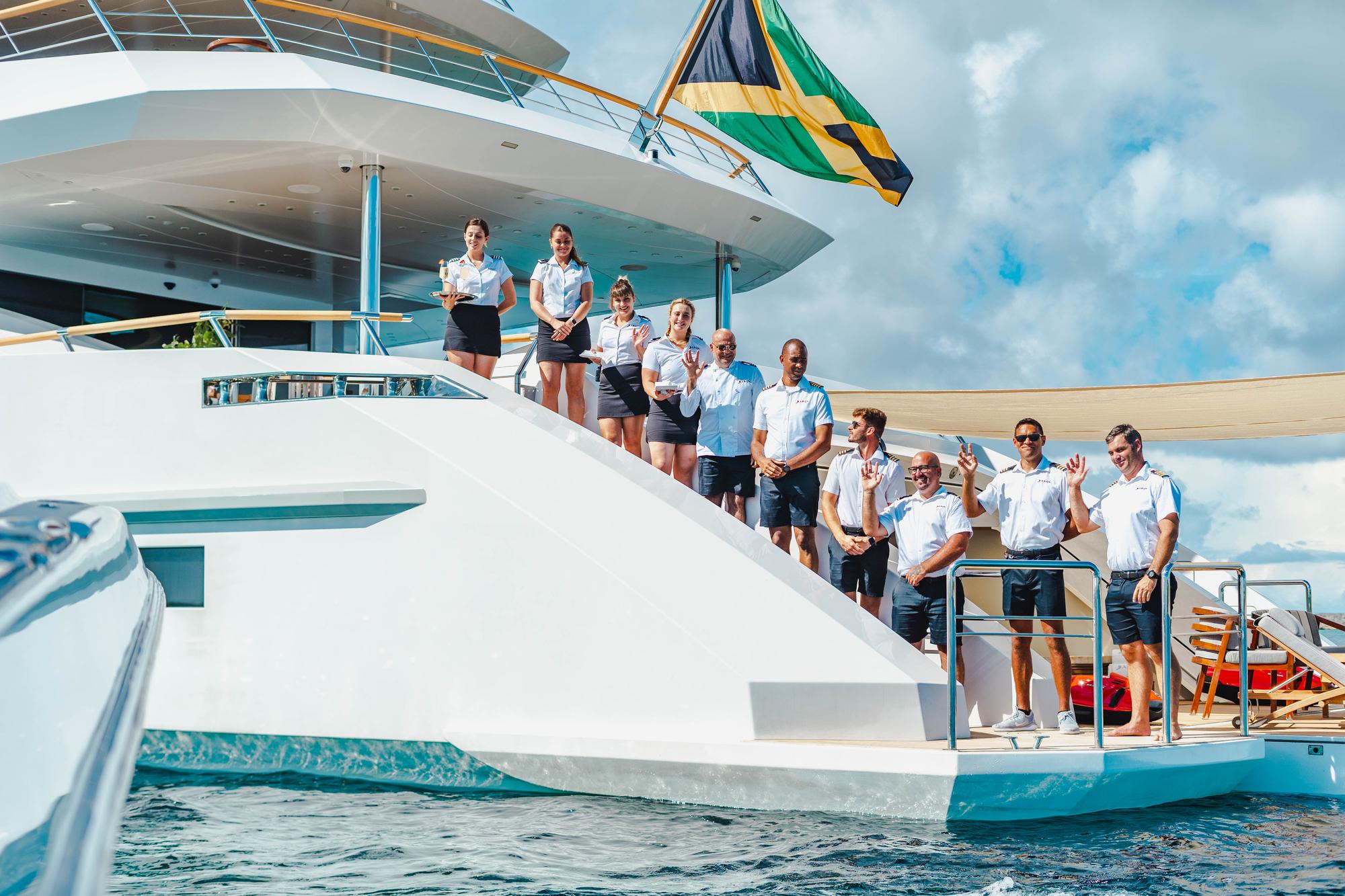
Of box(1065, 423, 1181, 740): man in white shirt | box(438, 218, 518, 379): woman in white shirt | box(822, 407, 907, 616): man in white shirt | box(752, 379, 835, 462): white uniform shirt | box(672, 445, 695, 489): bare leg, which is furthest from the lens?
box(438, 218, 518, 379): woman in white shirt

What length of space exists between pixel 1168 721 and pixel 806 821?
70.9 inches

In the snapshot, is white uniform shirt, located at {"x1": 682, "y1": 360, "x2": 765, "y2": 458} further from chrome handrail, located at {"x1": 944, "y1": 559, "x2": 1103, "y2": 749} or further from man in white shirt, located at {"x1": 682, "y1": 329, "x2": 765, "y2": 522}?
chrome handrail, located at {"x1": 944, "y1": 559, "x2": 1103, "y2": 749}

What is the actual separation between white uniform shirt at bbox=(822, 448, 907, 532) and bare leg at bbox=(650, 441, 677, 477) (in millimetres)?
1053

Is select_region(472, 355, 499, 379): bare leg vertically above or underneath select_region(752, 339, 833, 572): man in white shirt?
above

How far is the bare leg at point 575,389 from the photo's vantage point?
7473 millimetres

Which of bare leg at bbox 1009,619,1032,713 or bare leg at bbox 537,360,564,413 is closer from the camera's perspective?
bare leg at bbox 1009,619,1032,713

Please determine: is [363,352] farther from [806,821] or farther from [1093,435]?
[1093,435]

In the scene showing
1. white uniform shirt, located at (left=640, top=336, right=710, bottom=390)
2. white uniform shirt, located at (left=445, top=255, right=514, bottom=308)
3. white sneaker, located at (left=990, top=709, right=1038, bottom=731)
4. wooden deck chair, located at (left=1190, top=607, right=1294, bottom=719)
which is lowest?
white sneaker, located at (left=990, top=709, right=1038, bottom=731)

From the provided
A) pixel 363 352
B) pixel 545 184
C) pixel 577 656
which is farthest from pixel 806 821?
pixel 545 184

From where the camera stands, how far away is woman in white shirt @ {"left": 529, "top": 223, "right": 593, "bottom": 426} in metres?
7.40

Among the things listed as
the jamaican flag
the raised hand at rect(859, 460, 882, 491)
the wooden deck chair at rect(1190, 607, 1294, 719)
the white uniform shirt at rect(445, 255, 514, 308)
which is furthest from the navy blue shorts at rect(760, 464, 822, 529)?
the jamaican flag

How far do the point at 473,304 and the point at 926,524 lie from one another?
3076 mm

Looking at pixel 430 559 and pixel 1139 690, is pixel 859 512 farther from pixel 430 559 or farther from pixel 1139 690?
pixel 430 559

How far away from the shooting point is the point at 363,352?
721cm
